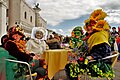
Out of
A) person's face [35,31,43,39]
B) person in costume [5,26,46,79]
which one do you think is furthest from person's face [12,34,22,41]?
person's face [35,31,43,39]

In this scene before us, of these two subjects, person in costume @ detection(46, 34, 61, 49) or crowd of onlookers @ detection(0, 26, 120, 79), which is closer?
crowd of onlookers @ detection(0, 26, 120, 79)

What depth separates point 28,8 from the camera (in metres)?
47.2

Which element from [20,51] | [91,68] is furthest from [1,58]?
[91,68]

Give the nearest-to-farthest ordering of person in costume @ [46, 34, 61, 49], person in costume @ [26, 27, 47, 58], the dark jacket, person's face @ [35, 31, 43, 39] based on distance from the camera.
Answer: the dark jacket < person in costume @ [26, 27, 47, 58] < person's face @ [35, 31, 43, 39] < person in costume @ [46, 34, 61, 49]

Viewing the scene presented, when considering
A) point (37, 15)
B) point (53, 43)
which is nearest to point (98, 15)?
point (53, 43)

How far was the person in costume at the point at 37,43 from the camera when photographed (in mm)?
4949

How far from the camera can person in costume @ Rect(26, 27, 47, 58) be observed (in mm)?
4949

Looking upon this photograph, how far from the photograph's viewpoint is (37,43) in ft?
16.6

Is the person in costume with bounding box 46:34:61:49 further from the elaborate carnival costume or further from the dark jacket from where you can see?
the dark jacket

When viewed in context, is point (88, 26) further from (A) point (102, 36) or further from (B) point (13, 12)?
(B) point (13, 12)

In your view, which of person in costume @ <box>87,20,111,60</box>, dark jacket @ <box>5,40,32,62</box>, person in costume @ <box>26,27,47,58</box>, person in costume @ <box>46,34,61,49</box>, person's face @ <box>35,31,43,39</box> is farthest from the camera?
person in costume @ <box>46,34,61,49</box>

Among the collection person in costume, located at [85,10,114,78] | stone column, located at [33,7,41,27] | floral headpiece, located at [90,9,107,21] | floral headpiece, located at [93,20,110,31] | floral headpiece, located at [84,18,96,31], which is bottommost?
person in costume, located at [85,10,114,78]

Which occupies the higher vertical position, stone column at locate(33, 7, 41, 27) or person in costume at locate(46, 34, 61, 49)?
stone column at locate(33, 7, 41, 27)

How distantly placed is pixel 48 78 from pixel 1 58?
247 centimetres
